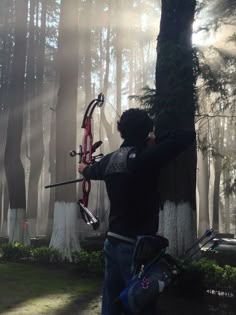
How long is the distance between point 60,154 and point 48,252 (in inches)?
125

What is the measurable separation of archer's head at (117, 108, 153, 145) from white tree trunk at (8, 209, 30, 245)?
44.2 ft

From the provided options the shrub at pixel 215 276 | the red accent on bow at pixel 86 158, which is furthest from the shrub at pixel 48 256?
the red accent on bow at pixel 86 158

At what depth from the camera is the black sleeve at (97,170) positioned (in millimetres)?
3535

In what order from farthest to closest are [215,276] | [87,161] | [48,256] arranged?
[48,256], [215,276], [87,161]

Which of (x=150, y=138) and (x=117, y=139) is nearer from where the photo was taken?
(x=150, y=138)

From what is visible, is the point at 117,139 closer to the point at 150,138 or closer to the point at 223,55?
the point at 223,55

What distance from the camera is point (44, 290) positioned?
9.33 m

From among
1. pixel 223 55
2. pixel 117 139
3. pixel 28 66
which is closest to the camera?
pixel 223 55

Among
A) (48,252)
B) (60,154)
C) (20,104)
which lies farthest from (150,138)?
(20,104)

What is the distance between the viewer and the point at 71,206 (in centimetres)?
1400

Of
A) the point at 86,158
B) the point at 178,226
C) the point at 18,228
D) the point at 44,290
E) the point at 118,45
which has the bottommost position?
the point at 44,290

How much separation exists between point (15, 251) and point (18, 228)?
1.89 meters

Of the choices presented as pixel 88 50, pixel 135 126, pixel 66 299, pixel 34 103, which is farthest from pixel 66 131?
pixel 88 50

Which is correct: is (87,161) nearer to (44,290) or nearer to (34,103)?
(44,290)
